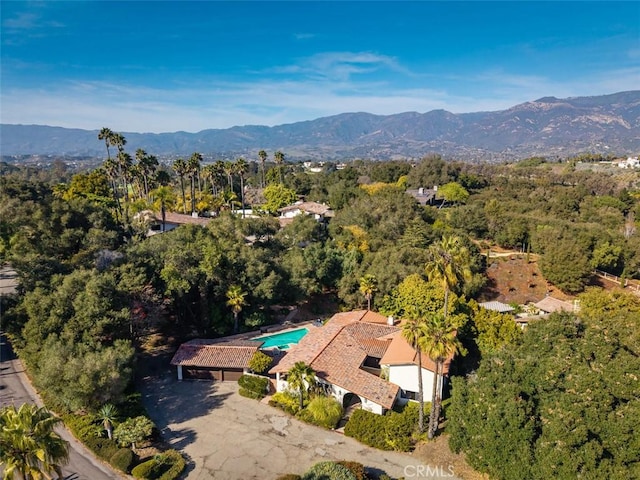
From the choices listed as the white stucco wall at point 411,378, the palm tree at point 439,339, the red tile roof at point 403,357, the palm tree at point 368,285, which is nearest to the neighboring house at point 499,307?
the palm tree at point 368,285

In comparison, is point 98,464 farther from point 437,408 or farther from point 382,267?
point 382,267

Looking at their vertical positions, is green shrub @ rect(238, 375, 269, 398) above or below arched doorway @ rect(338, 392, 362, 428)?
above

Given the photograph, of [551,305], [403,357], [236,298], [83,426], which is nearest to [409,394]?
[403,357]

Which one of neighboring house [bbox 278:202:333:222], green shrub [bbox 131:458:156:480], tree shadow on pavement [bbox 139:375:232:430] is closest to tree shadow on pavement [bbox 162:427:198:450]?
tree shadow on pavement [bbox 139:375:232:430]

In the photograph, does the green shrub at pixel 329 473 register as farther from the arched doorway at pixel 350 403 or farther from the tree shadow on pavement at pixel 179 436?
the tree shadow on pavement at pixel 179 436

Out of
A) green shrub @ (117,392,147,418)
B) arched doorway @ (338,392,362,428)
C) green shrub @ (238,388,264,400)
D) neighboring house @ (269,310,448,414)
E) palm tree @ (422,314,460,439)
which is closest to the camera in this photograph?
palm tree @ (422,314,460,439)

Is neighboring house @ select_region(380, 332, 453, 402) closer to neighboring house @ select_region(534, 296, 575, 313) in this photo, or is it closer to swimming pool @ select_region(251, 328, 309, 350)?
swimming pool @ select_region(251, 328, 309, 350)
